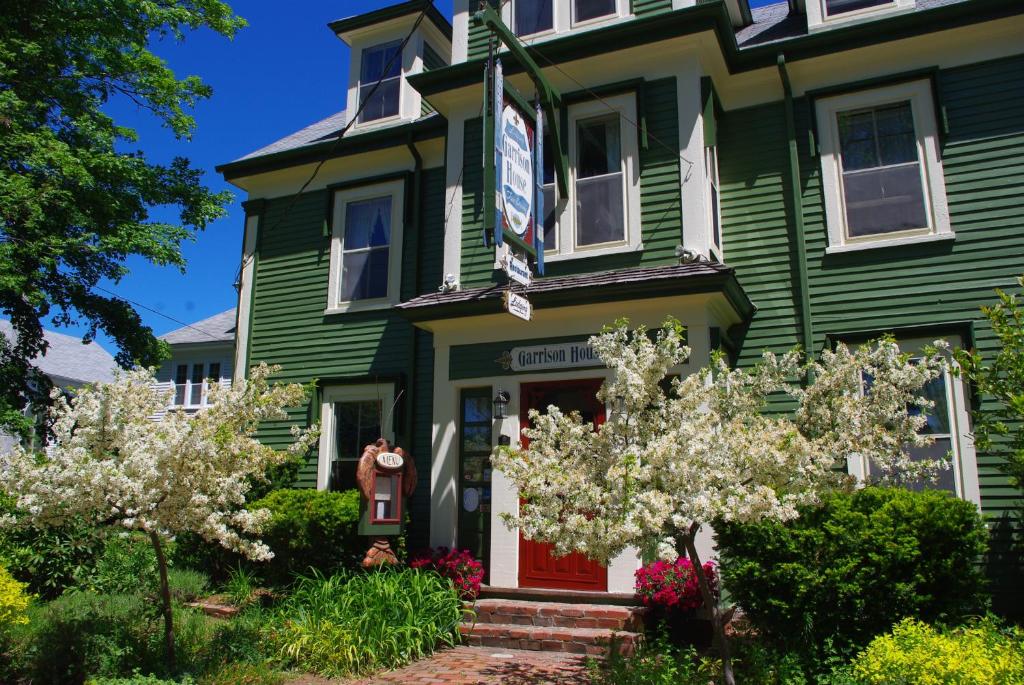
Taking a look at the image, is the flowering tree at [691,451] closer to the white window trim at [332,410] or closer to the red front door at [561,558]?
the red front door at [561,558]

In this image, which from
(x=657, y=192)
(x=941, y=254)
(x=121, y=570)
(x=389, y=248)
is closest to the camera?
(x=941, y=254)

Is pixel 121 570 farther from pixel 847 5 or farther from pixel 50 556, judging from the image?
pixel 847 5

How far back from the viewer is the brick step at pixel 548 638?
26.2 ft

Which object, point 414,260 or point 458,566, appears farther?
point 414,260

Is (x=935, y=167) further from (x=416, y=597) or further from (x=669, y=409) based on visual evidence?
(x=416, y=597)

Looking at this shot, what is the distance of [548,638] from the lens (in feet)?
27.6

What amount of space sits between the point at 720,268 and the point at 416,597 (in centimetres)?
502

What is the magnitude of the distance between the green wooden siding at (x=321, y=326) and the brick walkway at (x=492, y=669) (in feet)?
10.8

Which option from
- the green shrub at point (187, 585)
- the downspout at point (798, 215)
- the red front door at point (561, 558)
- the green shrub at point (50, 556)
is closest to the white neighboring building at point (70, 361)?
the green shrub at point (50, 556)

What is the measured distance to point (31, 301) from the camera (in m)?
12.2

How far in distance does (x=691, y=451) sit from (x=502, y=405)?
5.01 meters

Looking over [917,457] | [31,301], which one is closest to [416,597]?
[917,457]

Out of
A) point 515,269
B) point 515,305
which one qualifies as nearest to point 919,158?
point 515,269

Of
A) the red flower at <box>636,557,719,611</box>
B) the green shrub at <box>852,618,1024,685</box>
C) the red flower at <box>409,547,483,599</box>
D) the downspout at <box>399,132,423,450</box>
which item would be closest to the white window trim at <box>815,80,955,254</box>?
the red flower at <box>636,557,719,611</box>
